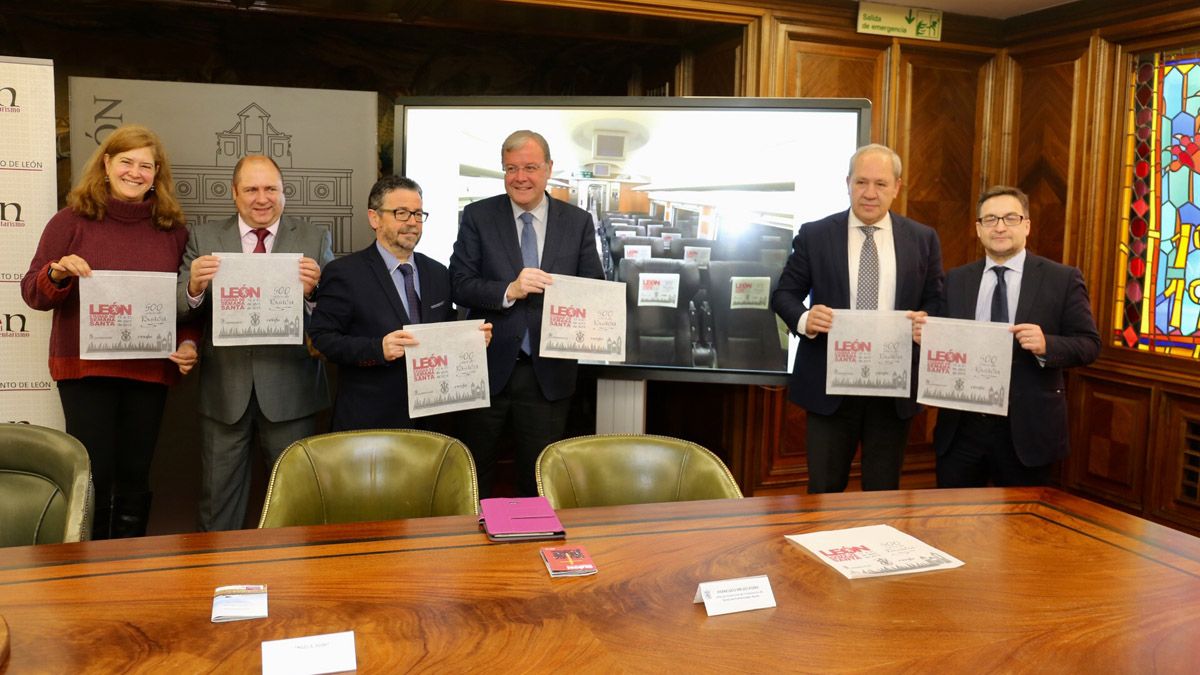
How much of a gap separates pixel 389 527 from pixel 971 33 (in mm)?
4518

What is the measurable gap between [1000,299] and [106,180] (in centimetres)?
302

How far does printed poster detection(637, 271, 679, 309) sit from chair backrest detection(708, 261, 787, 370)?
17 cm

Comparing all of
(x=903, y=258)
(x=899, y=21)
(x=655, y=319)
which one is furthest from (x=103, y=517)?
(x=899, y=21)

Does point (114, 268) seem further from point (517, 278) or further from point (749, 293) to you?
point (749, 293)

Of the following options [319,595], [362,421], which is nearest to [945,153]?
[362,421]

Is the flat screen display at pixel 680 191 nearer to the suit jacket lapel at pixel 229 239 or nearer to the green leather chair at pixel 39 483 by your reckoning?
the suit jacket lapel at pixel 229 239

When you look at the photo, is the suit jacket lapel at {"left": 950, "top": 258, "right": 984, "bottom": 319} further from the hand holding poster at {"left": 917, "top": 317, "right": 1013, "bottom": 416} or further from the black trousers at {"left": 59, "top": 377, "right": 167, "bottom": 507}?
the black trousers at {"left": 59, "top": 377, "right": 167, "bottom": 507}

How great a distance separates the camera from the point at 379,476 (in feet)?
7.82

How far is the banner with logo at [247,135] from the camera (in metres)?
4.26

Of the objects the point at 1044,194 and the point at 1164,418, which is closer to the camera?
the point at 1164,418

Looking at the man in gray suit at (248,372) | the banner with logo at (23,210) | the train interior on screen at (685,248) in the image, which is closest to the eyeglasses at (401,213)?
the man in gray suit at (248,372)

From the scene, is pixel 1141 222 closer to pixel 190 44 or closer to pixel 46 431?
pixel 46 431

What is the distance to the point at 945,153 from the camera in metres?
5.14

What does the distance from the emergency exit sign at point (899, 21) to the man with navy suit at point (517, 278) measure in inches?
89.9
